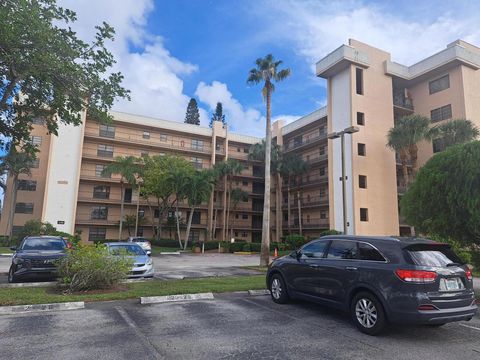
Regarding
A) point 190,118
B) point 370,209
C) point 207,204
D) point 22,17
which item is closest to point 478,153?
point 22,17

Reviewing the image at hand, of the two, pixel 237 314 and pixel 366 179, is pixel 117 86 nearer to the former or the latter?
pixel 237 314

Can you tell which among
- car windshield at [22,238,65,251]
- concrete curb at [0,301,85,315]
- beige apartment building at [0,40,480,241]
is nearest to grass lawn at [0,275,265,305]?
concrete curb at [0,301,85,315]

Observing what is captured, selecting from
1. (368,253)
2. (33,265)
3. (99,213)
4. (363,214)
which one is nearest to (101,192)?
(99,213)

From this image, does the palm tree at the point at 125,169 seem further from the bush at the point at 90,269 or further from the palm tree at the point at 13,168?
the bush at the point at 90,269

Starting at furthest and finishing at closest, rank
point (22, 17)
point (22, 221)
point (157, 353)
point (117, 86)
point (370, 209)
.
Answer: point (22, 221), point (370, 209), point (117, 86), point (22, 17), point (157, 353)

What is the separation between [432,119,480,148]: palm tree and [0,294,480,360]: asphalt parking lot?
2796cm

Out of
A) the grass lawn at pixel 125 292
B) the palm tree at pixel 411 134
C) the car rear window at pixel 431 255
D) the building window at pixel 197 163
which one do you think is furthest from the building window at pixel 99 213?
the car rear window at pixel 431 255

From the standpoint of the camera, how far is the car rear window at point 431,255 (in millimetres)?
6020

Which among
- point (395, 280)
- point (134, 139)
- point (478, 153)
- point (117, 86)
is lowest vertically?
point (395, 280)

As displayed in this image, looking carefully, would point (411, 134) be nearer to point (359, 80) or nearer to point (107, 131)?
point (359, 80)

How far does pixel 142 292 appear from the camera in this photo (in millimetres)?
9289

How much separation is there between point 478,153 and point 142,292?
31.6 feet

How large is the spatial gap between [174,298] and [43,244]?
256 inches

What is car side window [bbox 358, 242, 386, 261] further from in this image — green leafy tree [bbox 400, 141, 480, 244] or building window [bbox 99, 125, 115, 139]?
building window [bbox 99, 125, 115, 139]
